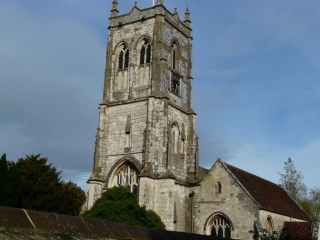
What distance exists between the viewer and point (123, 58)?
1400 inches

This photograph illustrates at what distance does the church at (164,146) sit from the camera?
2973cm

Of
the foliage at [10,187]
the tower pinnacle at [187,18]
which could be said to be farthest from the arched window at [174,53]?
the foliage at [10,187]

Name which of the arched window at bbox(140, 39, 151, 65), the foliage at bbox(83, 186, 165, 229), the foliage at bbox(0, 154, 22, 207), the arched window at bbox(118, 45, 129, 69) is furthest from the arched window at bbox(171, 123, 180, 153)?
the foliage at bbox(0, 154, 22, 207)

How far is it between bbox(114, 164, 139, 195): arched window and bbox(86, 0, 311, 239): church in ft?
0.24

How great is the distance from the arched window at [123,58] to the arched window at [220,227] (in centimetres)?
1365

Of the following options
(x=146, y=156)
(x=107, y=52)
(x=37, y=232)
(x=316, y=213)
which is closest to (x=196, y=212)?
(x=146, y=156)

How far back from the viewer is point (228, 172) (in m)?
29.8

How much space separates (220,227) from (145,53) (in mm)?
14171

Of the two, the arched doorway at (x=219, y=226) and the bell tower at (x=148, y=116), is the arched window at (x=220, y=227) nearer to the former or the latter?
the arched doorway at (x=219, y=226)

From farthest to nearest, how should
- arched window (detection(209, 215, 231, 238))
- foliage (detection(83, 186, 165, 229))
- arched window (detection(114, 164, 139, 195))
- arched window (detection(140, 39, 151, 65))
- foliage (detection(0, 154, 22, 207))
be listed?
arched window (detection(140, 39, 151, 65))
arched window (detection(114, 164, 139, 195))
arched window (detection(209, 215, 231, 238))
foliage (detection(0, 154, 22, 207))
foliage (detection(83, 186, 165, 229))

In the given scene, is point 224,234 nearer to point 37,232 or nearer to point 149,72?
point 149,72

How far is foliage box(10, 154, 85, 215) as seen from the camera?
30.7 metres

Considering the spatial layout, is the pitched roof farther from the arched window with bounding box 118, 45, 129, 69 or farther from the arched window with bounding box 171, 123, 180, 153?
the arched window with bounding box 118, 45, 129, 69

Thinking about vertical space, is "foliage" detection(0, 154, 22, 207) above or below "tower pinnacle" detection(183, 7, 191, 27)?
below
